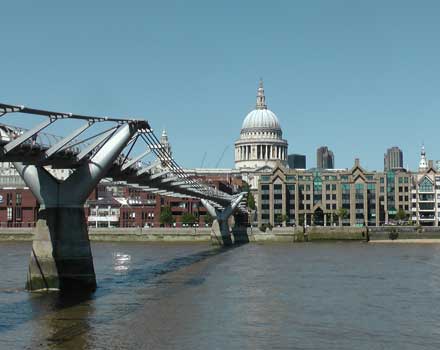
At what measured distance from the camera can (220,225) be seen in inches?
5177

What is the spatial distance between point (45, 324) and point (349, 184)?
142112 mm

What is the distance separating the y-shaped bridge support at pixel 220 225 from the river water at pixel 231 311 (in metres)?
59.8

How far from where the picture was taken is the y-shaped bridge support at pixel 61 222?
4803cm

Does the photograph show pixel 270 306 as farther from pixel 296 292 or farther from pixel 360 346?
pixel 360 346

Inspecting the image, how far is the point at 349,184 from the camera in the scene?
6811 inches

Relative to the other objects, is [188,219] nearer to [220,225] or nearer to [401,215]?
[220,225]

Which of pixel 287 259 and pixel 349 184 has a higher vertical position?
pixel 349 184

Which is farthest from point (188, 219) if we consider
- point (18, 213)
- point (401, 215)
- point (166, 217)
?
point (401, 215)

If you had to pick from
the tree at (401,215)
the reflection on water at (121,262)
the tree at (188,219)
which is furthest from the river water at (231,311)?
the tree at (401,215)

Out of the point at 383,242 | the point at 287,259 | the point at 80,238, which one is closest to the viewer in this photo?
the point at 80,238

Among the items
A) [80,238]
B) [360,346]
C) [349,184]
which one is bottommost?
[360,346]

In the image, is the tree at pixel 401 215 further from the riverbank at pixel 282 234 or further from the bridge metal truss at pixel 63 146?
the bridge metal truss at pixel 63 146

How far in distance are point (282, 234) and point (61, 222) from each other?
321ft

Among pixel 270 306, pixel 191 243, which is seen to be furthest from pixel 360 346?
pixel 191 243
